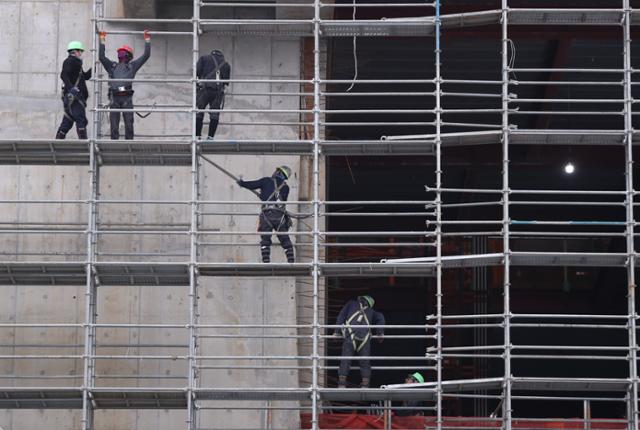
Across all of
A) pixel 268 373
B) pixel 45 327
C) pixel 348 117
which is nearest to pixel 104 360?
pixel 45 327

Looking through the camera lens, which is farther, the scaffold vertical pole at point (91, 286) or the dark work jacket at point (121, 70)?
the dark work jacket at point (121, 70)

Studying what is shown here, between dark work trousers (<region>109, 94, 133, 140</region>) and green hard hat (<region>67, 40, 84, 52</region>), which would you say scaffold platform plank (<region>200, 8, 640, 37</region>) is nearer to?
dark work trousers (<region>109, 94, 133, 140</region>)

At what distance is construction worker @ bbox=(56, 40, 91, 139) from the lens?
2222 cm

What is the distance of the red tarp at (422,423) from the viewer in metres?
21.6

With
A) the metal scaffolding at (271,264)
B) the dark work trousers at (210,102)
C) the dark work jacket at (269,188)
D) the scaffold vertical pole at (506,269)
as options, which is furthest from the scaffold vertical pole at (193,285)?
the scaffold vertical pole at (506,269)

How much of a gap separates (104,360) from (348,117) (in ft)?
30.2

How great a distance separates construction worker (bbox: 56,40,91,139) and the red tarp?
603 cm

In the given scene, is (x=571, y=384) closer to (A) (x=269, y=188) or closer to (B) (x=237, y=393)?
(B) (x=237, y=393)

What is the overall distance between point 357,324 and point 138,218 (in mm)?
4101

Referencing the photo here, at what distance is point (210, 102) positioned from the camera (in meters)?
22.6

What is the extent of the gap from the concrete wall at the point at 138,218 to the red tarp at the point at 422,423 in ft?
3.00

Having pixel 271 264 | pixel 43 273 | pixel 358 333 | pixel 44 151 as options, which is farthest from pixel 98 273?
pixel 358 333

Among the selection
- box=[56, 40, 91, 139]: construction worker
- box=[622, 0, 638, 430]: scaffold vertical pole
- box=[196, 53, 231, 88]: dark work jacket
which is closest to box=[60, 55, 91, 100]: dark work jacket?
box=[56, 40, 91, 139]: construction worker

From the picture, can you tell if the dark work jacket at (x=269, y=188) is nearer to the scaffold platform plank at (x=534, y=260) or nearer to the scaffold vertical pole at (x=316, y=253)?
the scaffold vertical pole at (x=316, y=253)
